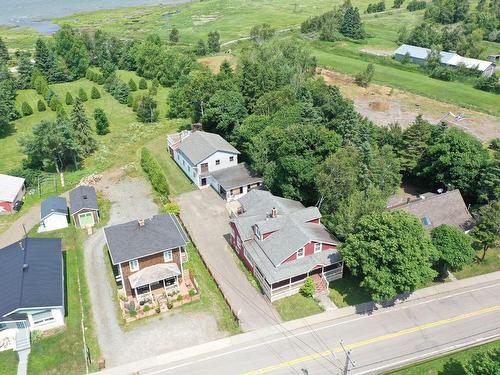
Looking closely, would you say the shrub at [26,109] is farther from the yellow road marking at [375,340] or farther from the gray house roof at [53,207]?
the yellow road marking at [375,340]

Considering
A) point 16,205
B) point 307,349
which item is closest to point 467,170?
point 307,349

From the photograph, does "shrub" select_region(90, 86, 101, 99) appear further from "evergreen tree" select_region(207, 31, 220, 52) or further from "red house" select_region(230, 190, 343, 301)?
"red house" select_region(230, 190, 343, 301)

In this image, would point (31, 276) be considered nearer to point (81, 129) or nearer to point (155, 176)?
point (155, 176)

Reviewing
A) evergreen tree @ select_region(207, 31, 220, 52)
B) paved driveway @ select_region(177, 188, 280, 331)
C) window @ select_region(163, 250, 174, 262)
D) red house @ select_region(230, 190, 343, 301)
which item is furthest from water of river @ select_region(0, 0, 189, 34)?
red house @ select_region(230, 190, 343, 301)

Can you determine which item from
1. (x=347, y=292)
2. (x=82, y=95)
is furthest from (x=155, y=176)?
(x=82, y=95)

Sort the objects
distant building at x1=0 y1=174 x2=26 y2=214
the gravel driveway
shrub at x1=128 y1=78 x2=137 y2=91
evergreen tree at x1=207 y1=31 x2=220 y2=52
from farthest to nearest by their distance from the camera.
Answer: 1. evergreen tree at x1=207 y1=31 x2=220 y2=52
2. shrub at x1=128 y1=78 x2=137 y2=91
3. distant building at x1=0 y1=174 x2=26 y2=214
4. the gravel driveway

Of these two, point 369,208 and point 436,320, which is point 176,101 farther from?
point 436,320

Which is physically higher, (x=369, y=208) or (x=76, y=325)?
(x=369, y=208)
